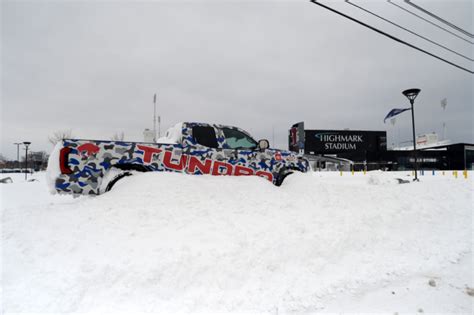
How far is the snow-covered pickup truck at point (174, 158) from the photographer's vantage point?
4496 millimetres

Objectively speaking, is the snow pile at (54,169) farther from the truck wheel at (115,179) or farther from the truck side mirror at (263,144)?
the truck side mirror at (263,144)

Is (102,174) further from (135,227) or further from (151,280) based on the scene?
(151,280)

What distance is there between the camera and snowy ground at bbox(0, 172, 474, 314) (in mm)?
2480

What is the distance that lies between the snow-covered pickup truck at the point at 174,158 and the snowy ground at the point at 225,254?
0.43 m

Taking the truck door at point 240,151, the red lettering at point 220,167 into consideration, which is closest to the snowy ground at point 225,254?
the red lettering at point 220,167

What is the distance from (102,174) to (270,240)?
328 centimetres

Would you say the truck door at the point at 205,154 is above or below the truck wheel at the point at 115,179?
above

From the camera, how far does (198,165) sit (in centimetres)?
535

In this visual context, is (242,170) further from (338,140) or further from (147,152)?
(338,140)

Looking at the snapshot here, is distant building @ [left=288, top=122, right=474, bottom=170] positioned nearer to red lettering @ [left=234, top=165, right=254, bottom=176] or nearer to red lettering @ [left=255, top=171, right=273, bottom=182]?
red lettering @ [left=255, top=171, right=273, bottom=182]

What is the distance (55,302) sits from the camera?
2273mm

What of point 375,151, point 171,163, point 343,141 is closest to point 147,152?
point 171,163

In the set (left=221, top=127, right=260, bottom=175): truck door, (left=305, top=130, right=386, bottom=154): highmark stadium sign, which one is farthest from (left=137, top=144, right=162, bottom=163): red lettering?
(left=305, top=130, right=386, bottom=154): highmark stadium sign

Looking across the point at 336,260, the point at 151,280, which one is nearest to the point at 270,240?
the point at 336,260
